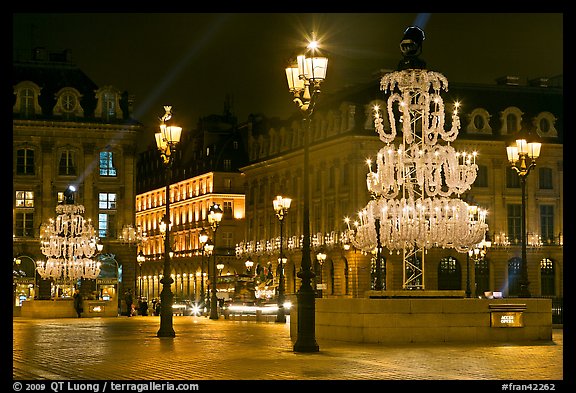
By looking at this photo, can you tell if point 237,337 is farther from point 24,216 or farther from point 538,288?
point 538,288

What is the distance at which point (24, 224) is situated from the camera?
81625 millimetres

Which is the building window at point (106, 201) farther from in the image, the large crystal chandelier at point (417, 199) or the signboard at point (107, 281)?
the large crystal chandelier at point (417, 199)

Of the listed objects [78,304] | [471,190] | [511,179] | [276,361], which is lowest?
[78,304]

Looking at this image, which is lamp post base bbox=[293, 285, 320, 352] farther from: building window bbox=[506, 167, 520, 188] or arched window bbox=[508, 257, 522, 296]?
building window bbox=[506, 167, 520, 188]

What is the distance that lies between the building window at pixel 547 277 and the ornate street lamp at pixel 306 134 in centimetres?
6949

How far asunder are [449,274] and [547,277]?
932cm

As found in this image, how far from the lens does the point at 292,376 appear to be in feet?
53.5

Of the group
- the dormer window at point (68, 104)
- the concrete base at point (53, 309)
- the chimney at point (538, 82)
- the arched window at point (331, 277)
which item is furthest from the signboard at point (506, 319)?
the chimney at point (538, 82)

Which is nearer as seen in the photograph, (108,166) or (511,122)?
(108,166)

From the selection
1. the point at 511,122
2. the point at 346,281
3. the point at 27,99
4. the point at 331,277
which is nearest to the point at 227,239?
the point at 331,277

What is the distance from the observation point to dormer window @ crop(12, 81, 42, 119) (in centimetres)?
8075

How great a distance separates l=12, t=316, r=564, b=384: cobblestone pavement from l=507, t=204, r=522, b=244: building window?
2529 inches

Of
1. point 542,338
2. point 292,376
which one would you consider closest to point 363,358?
point 292,376

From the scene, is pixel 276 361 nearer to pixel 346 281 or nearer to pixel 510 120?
pixel 346 281
